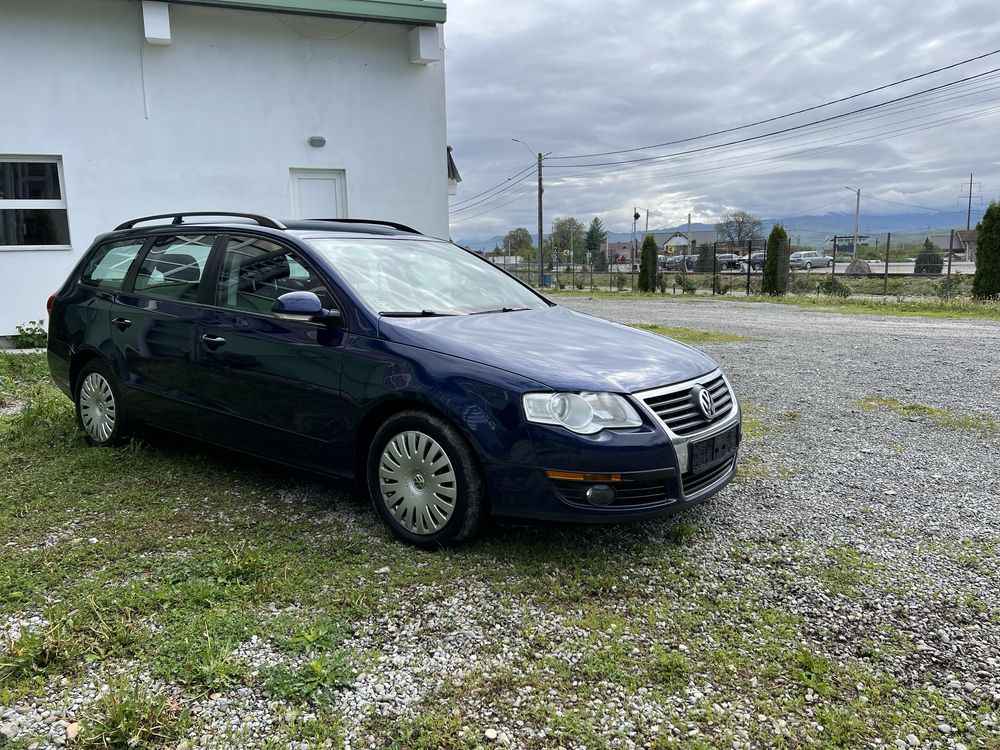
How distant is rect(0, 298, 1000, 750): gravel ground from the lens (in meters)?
2.38

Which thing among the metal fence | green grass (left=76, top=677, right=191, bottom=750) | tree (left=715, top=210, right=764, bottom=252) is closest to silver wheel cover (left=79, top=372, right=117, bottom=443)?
green grass (left=76, top=677, right=191, bottom=750)

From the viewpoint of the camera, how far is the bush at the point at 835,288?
25.7 m

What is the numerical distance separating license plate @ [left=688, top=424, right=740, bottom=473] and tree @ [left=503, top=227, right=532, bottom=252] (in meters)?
94.5

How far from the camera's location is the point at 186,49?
391 inches

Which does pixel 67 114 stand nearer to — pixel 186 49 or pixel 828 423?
pixel 186 49

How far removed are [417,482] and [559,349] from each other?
37.8 inches

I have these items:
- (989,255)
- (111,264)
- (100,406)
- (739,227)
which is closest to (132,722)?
(100,406)

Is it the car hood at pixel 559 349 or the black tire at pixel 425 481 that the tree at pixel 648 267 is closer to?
the car hood at pixel 559 349

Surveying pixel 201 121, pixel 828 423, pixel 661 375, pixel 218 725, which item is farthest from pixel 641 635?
pixel 201 121

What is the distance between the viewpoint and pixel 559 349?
12.2 ft

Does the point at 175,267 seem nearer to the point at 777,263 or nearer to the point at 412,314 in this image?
the point at 412,314

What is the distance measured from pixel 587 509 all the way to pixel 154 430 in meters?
3.17

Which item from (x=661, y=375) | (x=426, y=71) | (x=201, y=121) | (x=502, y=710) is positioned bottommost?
(x=502, y=710)

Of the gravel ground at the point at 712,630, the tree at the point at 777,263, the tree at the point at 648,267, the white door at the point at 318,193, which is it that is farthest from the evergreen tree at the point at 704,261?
the gravel ground at the point at 712,630
